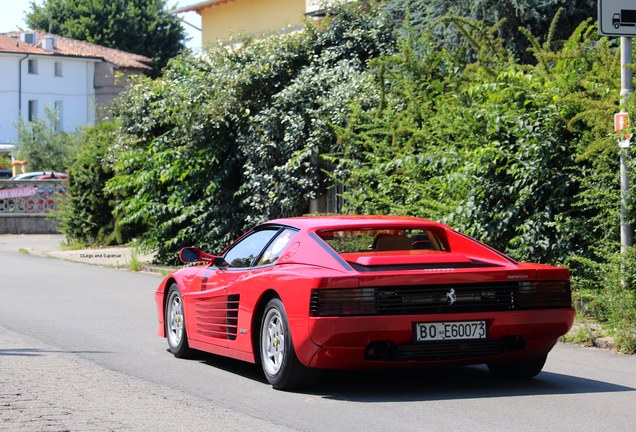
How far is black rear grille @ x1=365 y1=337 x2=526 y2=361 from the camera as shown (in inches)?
322

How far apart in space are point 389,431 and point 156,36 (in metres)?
82.5

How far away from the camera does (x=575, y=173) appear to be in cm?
1330

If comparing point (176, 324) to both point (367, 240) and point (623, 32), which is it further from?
point (623, 32)

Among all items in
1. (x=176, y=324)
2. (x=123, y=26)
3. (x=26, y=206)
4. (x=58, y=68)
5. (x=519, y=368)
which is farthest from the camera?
(x=58, y=68)

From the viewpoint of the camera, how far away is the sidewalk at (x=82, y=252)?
24.0 m

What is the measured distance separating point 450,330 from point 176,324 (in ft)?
11.0

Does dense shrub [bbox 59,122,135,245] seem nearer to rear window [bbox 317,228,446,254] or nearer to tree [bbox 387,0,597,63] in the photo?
tree [bbox 387,0,597,63]

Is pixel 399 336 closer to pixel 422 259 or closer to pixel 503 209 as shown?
pixel 422 259

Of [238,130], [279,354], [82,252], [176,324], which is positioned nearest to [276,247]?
[279,354]

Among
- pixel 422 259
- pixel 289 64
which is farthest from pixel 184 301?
pixel 289 64

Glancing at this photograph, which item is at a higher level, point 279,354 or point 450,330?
point 450,330

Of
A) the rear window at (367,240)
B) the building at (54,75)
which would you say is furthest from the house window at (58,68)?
the rear window at (367,240)

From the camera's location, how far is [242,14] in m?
42.8

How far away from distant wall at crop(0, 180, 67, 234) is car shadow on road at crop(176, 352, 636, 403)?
32089 mm
